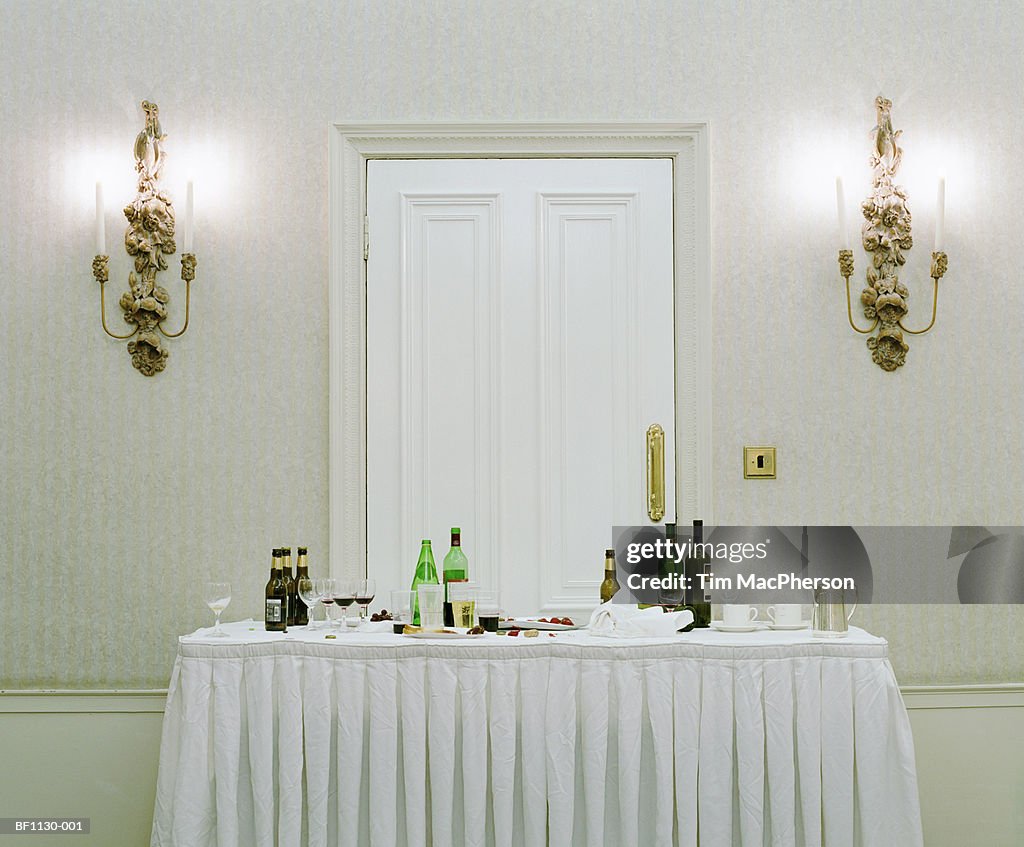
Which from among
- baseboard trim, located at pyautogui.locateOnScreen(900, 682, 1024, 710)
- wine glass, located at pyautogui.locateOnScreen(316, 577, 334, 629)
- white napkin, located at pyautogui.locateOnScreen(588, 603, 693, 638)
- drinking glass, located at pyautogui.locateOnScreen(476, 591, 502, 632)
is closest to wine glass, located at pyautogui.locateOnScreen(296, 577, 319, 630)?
wine glass, located at pyautogui.locateOnScreen(316, 577, 334, 629)

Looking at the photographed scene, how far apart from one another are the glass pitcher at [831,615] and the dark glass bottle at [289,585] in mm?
1330

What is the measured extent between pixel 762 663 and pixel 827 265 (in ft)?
3.98

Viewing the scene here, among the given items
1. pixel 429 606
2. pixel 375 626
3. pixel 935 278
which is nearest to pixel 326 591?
pixel 375 626

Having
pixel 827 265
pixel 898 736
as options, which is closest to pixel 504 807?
pixel 898 736

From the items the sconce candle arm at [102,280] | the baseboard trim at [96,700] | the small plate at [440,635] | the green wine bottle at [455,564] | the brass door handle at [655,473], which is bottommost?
the baseboard trim at [96,700]

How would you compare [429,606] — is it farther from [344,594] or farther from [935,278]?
[935,278]

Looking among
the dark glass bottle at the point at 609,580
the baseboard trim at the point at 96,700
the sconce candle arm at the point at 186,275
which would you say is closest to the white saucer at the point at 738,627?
the dark glass bottle at the point at 609,580

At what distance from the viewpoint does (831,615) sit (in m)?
2.38

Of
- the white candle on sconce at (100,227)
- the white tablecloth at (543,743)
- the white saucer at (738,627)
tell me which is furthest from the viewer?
the white candle on sconce at (100,227)

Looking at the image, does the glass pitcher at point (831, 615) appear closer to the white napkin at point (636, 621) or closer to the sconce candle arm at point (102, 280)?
the white napkin at point (636, 621)

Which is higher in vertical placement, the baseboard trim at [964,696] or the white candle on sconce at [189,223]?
the white candle on sconce at [189,223]

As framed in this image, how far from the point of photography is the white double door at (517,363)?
2854 mm

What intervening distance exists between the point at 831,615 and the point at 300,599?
136 cm

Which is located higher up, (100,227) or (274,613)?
(100,227)
